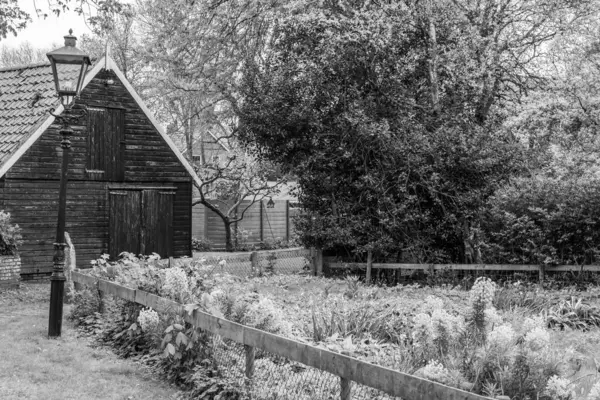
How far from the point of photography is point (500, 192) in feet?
55.3

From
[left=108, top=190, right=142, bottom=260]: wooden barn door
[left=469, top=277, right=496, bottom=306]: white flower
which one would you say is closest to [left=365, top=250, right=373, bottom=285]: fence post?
[left=108, top=190, right=142, bottom=260]: wooden barn door

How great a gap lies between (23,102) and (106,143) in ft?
8.34

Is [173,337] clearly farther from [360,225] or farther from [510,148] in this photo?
[510,148]

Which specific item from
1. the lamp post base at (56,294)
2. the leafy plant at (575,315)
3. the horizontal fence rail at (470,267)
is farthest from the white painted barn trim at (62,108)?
the leafy plant at (575,315)

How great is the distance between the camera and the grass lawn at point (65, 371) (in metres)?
7.57

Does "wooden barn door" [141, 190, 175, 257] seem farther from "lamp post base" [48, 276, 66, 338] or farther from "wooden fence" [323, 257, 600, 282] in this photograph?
"lamp post base" [48, 276, 66, 338]

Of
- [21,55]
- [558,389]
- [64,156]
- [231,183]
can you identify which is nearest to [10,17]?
[64,156]

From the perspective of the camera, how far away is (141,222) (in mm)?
22188

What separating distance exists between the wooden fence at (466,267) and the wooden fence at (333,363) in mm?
9483

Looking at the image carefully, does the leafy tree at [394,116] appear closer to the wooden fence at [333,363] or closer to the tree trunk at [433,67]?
the tree trunk at [433,67]

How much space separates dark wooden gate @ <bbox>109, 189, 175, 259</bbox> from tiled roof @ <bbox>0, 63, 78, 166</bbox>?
10.3ft

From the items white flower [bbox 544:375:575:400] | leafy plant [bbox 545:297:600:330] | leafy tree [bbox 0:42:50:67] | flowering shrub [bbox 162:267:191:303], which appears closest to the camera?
white flower [bbox 544:375:575:400]

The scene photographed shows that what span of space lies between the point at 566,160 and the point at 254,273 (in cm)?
828

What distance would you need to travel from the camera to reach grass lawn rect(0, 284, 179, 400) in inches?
298
